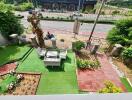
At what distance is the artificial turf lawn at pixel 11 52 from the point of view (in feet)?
51.3

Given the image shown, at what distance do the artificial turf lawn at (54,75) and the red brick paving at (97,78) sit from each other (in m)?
0.52

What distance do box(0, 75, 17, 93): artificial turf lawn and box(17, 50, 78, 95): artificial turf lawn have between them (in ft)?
3.81

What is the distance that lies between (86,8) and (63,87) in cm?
4242

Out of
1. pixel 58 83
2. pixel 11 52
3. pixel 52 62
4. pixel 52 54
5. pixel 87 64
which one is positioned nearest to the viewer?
pixel 58 83

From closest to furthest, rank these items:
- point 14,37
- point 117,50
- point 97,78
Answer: point 97,78, point 117,50, point 14,37

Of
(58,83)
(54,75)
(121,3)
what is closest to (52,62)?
(54,75)

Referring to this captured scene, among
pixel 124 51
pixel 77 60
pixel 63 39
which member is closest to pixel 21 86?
pixel 77 60

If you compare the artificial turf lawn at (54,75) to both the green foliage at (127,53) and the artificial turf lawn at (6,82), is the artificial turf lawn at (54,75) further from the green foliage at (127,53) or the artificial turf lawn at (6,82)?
the green foliage at (127,53)

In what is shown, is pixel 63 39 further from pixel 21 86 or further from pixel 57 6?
pixel 57 6

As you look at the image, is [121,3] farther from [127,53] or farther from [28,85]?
[28,85]

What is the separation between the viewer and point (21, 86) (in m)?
11.9

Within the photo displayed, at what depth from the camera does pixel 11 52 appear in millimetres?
17047

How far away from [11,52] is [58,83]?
6.55 m

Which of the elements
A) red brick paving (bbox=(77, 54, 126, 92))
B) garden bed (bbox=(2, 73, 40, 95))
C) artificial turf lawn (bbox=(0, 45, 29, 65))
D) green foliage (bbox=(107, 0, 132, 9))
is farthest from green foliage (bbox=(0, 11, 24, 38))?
green foliage (bbox=(107, 0, 132, 9))
